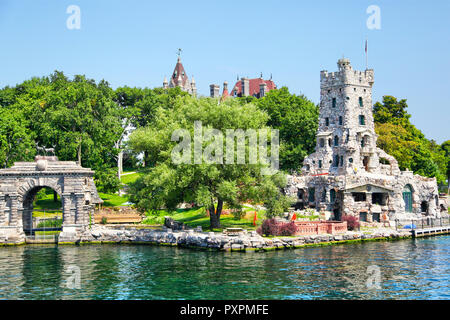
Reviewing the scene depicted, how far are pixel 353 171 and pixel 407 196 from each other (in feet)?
23.4

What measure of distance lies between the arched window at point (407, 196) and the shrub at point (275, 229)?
22549mm

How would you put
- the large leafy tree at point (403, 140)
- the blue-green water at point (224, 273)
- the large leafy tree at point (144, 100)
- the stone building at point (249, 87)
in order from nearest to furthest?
the blue-green water at point (224, 273), the large leafy tree at point (403, 140), the large leafy tree at point (144, 100), the stone building at point (249, 87)

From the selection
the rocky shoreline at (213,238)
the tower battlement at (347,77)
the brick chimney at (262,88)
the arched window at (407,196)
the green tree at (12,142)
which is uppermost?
the brick chimney at (262,88)

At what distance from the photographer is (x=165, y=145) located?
55.6 m

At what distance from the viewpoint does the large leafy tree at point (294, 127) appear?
83.6 metres

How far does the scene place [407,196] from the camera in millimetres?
68438

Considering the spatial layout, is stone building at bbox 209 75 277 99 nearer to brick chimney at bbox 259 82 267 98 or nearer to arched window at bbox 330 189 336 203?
brick chimney at bbox 259 82 267 98

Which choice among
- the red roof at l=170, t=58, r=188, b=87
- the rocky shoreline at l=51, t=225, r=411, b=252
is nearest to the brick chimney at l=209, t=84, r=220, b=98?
the red roof at l=170, t=58, r=188, b=87

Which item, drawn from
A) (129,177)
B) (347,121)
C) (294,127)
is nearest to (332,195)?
(347,121)

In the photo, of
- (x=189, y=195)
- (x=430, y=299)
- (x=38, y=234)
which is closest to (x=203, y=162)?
(x=189, y=195)

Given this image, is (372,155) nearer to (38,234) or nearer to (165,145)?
(165,145)

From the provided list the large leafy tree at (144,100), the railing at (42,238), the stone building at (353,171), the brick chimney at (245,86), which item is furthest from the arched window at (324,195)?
the brick chimney at (245,86)

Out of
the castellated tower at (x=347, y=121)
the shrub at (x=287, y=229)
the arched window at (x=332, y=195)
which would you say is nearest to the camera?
the shrub at (x=287, y=229)

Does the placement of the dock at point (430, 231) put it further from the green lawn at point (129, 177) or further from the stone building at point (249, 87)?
the stone building at point (249, 87)
